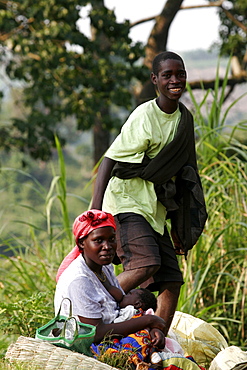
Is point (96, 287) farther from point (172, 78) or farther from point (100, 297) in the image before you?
point (172, 78)

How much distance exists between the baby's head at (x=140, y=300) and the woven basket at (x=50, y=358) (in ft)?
1.82

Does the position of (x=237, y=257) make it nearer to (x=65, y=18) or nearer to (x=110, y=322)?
(x=110, y=322)

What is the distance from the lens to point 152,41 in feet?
37.6

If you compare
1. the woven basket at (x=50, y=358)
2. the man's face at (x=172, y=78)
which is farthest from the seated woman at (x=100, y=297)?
the man's face at (x=172, y=78)

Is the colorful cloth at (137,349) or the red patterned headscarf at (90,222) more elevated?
the red patterned headscarf at (90,222)

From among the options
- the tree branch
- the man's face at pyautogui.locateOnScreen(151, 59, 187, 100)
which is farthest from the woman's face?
the tree branch

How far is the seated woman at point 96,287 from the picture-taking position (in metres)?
2.97

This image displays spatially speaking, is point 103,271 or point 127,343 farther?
point 103,271

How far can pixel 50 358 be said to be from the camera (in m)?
2.71

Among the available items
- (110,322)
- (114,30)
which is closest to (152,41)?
(114,30)

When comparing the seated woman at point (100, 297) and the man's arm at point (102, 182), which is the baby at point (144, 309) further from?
the man's arm at point (102, 182)

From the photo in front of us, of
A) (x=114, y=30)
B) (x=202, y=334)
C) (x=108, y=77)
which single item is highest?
(x=114, y=30)

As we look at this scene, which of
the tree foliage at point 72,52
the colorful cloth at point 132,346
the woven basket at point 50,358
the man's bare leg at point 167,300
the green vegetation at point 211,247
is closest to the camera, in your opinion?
the woven basket at point 50,358

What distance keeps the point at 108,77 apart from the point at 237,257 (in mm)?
5159
